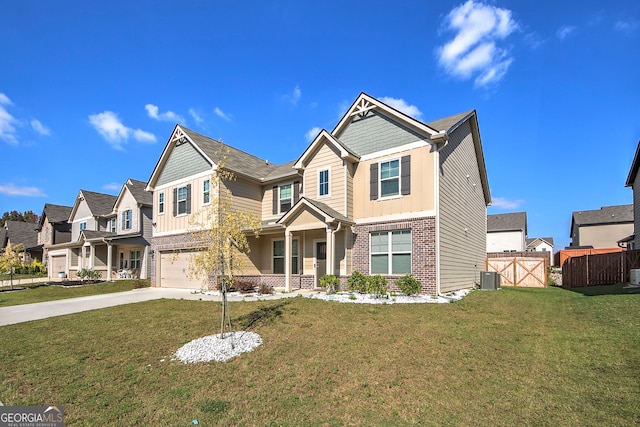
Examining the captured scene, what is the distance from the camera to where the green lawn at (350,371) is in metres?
4.62

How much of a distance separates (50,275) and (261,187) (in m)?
27.9

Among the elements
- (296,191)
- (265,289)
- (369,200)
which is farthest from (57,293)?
(369,200)

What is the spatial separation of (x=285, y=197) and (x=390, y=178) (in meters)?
6.95

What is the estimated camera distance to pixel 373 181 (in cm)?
1459

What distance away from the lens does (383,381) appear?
5.51m

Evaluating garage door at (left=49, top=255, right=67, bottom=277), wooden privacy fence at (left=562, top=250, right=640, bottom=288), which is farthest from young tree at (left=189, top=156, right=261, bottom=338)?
garage door at (left=49, top=255, right=67, bottom=277)

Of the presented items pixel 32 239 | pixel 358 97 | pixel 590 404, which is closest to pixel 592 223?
pixel 358 97

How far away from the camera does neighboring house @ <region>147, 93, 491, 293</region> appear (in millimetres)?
13180

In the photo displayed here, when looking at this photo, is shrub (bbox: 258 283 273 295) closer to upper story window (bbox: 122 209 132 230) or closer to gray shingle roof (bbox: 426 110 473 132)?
gray shingle roof (bbox: 426 110 473 132)

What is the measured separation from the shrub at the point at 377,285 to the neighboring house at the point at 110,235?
64.6 ft

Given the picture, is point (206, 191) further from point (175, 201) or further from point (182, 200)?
point (175, 201)

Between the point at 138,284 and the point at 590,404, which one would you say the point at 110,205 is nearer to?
the point at 138,284

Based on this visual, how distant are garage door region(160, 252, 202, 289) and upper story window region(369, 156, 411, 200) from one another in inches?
444

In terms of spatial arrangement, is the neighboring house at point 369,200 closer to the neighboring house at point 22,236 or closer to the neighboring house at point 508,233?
the neighboring house at point 508,233
